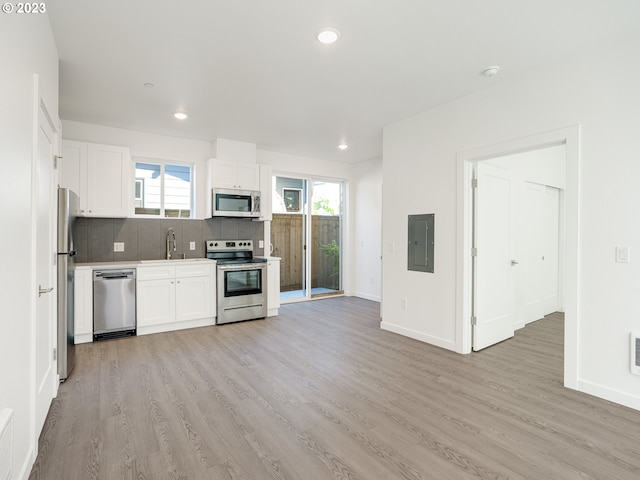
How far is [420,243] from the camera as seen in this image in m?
4.16

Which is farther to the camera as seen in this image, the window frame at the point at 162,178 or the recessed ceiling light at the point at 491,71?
the window frame at the point at 162,178

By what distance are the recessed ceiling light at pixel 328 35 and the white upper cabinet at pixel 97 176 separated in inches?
130

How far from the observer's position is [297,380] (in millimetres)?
3053

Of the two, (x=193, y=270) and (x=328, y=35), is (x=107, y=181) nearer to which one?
(x=193, y=270)

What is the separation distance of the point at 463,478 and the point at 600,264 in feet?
6.79

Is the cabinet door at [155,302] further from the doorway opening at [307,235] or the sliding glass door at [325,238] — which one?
the sliding glass door at [325,238]

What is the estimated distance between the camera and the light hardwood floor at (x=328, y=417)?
6.27ft

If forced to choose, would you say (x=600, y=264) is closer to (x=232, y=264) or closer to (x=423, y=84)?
(x=423, y=84)

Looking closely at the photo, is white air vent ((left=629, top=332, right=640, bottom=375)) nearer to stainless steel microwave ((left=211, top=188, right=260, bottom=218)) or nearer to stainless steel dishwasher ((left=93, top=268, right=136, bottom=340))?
stainless steel microwave ((left=211, top=188, right=260, bottom=218))

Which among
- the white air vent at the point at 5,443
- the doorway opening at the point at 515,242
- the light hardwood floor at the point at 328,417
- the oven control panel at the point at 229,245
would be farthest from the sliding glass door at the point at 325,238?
the white air vent at the point at 5,443

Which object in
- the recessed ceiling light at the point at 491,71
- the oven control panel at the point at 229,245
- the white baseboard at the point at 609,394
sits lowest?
the white baseboard at the point at 609,394

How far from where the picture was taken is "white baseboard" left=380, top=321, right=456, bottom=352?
12.7 ft

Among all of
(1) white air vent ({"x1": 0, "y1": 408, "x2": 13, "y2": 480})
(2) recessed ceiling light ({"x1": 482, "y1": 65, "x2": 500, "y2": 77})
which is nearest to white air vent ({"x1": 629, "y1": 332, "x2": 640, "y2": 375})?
(2) recessed ceiling light ({"x1": 482, "y1": 65, "x2": 500, "y2": 77})

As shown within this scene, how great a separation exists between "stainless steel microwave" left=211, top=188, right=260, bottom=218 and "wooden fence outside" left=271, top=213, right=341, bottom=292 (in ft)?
3.06
